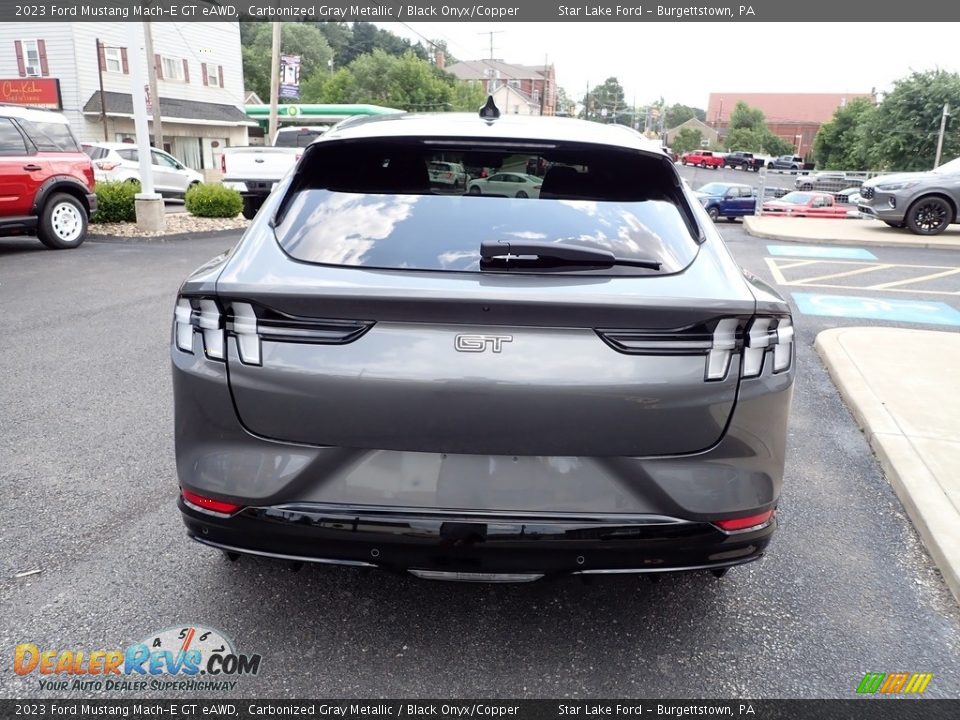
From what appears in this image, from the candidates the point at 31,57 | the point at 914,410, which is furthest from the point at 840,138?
the point at 914,410

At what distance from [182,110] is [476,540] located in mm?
41380

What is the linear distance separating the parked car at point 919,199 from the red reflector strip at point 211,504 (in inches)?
655

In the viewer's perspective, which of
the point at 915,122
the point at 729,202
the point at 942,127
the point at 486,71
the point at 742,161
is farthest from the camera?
the point at 486,71

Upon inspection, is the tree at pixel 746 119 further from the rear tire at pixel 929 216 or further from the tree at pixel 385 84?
the rear tire at pixel 929 216

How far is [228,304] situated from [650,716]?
5.97ft

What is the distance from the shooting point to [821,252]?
14.4m

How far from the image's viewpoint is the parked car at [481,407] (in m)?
2.24

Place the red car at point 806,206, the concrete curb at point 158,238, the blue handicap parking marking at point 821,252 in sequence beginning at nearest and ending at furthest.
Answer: the concrete curb at point 158,238 < the blue handicap parking marking at point 821,252 < the red car at point 806,206

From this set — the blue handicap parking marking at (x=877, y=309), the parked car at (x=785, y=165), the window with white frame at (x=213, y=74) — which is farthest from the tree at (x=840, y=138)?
the blue handicap parking marking at (x=877, y=309)

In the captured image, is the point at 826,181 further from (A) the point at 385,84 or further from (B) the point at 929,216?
(A) the point at 385,84

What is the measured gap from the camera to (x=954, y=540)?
11.0ft

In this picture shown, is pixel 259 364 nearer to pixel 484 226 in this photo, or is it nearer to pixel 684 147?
pixel 484 226

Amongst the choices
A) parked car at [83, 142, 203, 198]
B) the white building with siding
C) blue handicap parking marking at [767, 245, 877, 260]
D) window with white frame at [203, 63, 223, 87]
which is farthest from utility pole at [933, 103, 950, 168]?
window with white frame at [203, 63, 223, 87]

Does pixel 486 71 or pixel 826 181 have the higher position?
pixel 486 71
